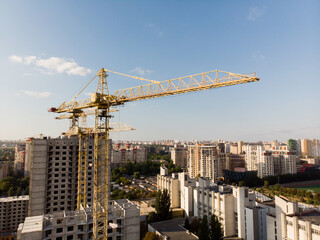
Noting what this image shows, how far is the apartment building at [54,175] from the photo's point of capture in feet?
65.3

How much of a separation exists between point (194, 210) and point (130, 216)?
392 inches

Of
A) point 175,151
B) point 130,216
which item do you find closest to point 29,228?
point 130,216

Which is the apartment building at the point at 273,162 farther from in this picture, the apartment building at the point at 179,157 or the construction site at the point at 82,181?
the construction site at the point at 82,181

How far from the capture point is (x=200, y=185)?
73.8ft

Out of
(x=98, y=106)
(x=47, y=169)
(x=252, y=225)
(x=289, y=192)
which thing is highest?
(x=98, y=106)

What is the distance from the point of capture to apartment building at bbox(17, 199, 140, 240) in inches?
455

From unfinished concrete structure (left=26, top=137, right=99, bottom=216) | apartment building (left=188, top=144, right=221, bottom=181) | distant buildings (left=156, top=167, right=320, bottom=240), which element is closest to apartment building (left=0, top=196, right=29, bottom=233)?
unfinished concrete structure (left=26, top=137, right=99, bottom=216)

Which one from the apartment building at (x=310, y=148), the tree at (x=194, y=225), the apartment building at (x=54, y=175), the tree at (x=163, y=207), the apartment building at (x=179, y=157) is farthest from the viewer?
the apartment building at (x=310, y=148)

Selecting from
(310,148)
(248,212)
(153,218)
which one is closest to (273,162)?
(153,218)

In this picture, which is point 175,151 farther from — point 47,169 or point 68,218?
point 68,218

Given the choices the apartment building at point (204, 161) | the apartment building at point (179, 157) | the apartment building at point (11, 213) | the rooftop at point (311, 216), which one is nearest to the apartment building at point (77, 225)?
the rooftop at point (311, 216)

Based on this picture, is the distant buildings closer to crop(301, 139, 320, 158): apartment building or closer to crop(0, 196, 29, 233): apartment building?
crop(0, 196, 29, 233): apartment building

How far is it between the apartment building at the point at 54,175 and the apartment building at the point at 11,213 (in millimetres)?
8051

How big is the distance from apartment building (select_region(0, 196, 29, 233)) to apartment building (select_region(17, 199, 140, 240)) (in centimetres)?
1596
